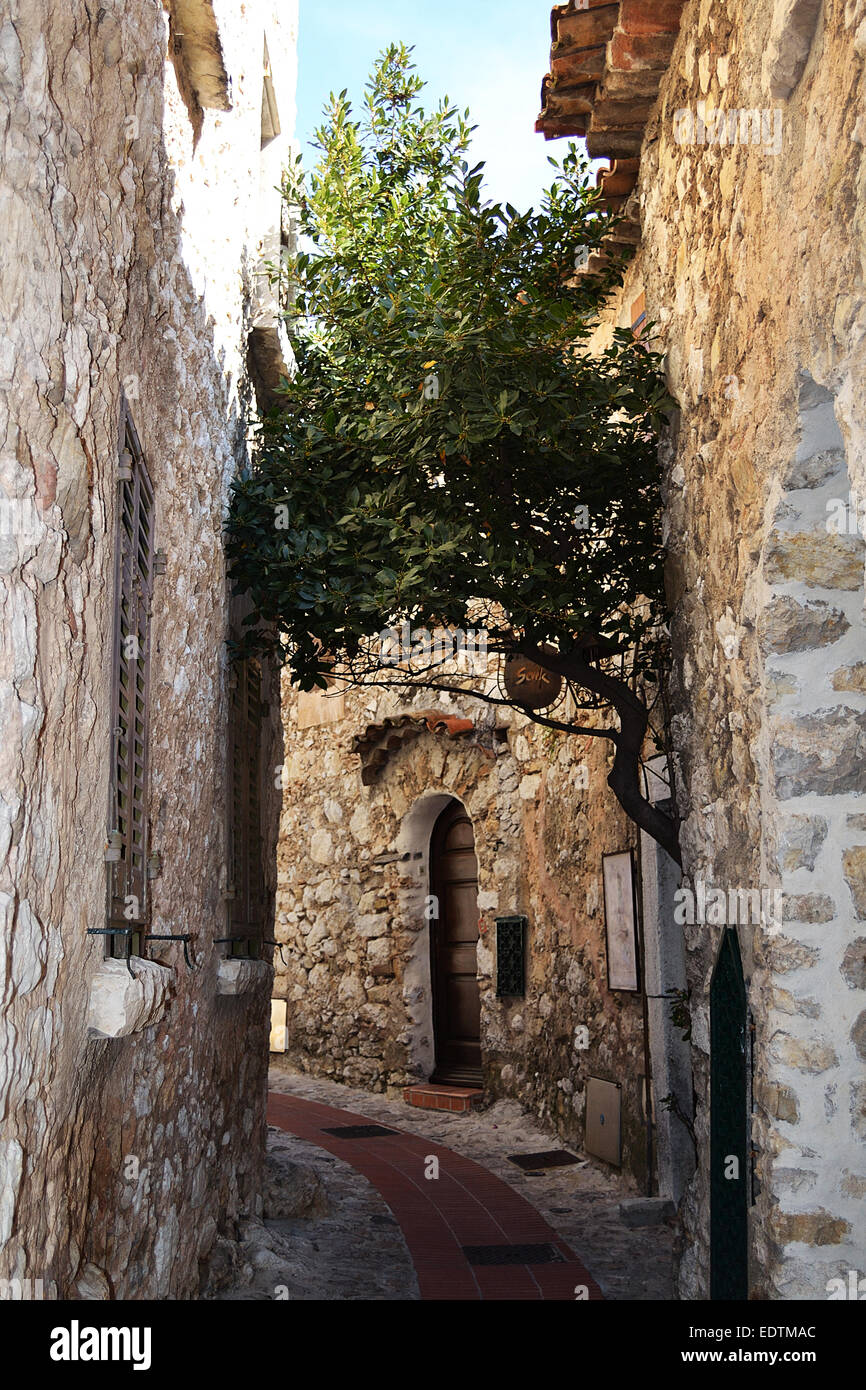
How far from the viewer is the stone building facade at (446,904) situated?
24.2ft

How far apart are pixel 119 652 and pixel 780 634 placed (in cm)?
186

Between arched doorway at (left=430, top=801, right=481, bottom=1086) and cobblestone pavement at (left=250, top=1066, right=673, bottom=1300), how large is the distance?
119 centimetres

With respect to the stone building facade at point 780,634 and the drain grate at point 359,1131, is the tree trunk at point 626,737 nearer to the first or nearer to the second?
the stone building facade at point 780,634

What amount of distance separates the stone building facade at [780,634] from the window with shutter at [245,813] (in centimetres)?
209

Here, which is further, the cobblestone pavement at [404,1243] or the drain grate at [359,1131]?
the drain grate at [359,1131]

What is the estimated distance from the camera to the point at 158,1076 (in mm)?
3547

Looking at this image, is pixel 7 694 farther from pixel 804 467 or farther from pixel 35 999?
pixel 804 467

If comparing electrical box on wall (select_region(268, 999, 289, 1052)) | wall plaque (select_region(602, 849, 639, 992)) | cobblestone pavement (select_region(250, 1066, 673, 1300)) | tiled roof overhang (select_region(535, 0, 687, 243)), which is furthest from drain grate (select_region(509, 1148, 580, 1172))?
tiled roof overhang (select_region(535, 0, 687, 243))

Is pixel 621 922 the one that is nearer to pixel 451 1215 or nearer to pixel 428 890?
pixel 451 1215

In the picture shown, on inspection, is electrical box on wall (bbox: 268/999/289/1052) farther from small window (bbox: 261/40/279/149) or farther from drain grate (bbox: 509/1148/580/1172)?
small window (bbox: 261/40/279/149)

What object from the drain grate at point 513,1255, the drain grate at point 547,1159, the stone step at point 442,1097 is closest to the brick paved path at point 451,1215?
the drain grate at point 513,1255

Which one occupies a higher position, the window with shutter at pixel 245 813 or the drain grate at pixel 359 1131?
the window with shutter at pixel 245 813

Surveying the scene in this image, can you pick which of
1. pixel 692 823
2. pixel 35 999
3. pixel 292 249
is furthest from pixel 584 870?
pixel 35 999

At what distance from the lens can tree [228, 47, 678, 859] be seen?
173 inches
